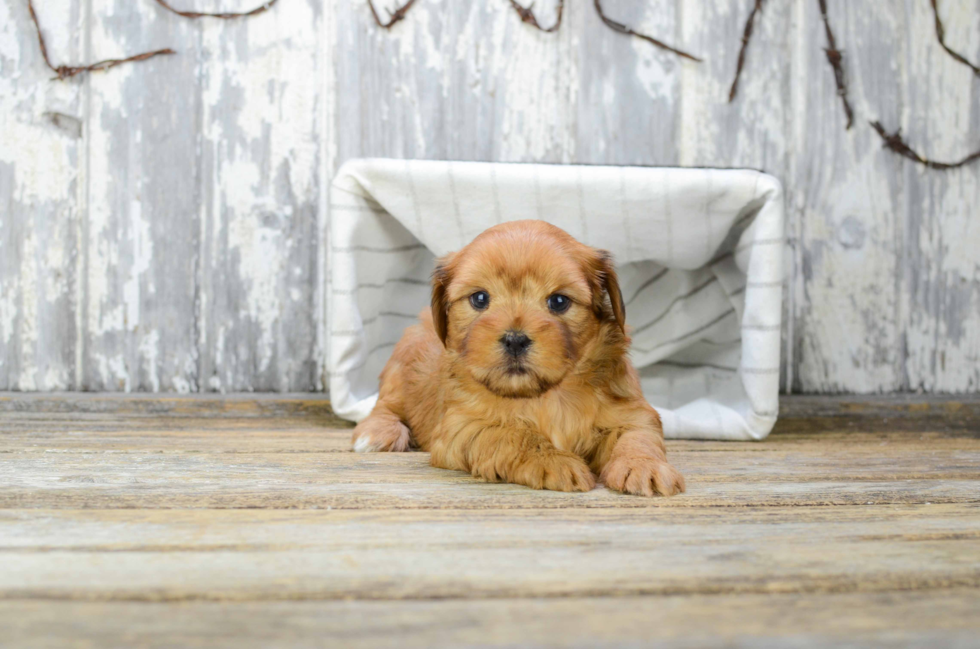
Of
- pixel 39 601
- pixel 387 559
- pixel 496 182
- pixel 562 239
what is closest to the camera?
pixel 39 601

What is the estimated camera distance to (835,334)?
3164mm

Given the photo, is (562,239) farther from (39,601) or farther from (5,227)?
(5,227)

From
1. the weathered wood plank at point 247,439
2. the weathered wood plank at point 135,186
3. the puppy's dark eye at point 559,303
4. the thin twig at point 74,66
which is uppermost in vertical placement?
the thin twig at point 74,66

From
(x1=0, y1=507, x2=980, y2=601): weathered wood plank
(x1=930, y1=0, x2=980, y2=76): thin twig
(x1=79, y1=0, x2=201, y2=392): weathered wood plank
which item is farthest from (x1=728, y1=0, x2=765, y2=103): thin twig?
(x1=79, y1=0, x2=201, y2=392): weathered wood plank

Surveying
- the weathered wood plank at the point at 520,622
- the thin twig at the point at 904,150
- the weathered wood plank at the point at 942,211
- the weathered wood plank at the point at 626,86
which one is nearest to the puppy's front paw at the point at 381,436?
the weathered wood plank at the point at 520,622

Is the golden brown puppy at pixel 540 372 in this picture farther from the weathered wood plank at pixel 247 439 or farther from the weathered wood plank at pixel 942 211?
the weathered wood plank at pixel 942 211

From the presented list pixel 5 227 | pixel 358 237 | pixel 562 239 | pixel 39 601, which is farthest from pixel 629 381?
pixel 5 227

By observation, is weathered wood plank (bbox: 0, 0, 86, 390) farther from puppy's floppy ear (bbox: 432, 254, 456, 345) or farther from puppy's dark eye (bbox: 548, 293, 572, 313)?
puppy's dark eye (bbox: 548, 293, 572, 313)

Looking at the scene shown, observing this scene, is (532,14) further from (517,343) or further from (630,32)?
(517,343)

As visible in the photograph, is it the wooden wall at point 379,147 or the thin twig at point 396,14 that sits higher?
the thin twig at point 396,14

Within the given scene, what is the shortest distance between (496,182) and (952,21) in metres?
2.32

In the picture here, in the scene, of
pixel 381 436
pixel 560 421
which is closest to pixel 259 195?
pixel 381 436

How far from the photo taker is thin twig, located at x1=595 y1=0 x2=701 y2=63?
305 centimetres

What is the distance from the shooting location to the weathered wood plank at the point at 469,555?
1.01 metres
